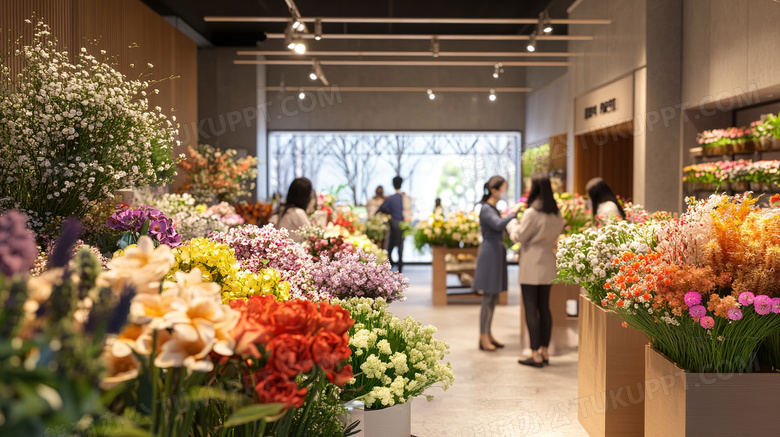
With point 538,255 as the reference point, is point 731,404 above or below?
below

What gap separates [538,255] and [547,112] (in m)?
6.71

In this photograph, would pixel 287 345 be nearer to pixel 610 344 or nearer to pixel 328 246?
pixel 610 344

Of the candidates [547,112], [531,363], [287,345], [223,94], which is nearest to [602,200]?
[531,363]

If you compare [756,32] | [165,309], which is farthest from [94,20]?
[165,309]

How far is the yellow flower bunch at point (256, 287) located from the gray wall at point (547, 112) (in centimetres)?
884

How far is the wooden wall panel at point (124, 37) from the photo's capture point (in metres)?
4.62

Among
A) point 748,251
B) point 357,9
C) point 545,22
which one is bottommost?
point 748,251

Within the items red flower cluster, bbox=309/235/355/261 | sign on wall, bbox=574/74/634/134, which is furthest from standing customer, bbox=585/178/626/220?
red flower cluster, bbox=309/235/355/261

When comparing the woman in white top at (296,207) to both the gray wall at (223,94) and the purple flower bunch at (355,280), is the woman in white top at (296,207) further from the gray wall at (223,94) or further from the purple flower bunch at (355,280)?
the gray wall at (223,94)

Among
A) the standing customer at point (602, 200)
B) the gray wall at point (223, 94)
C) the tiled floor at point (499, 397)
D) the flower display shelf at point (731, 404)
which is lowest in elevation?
the tiled floor at point (499, 397)

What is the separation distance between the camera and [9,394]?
0.62 m

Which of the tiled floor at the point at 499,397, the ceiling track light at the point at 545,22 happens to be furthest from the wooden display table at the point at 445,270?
Result: the ceiling track light at the point at 545,22

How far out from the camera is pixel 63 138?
8.05 feet

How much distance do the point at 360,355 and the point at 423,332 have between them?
276 millimetres
